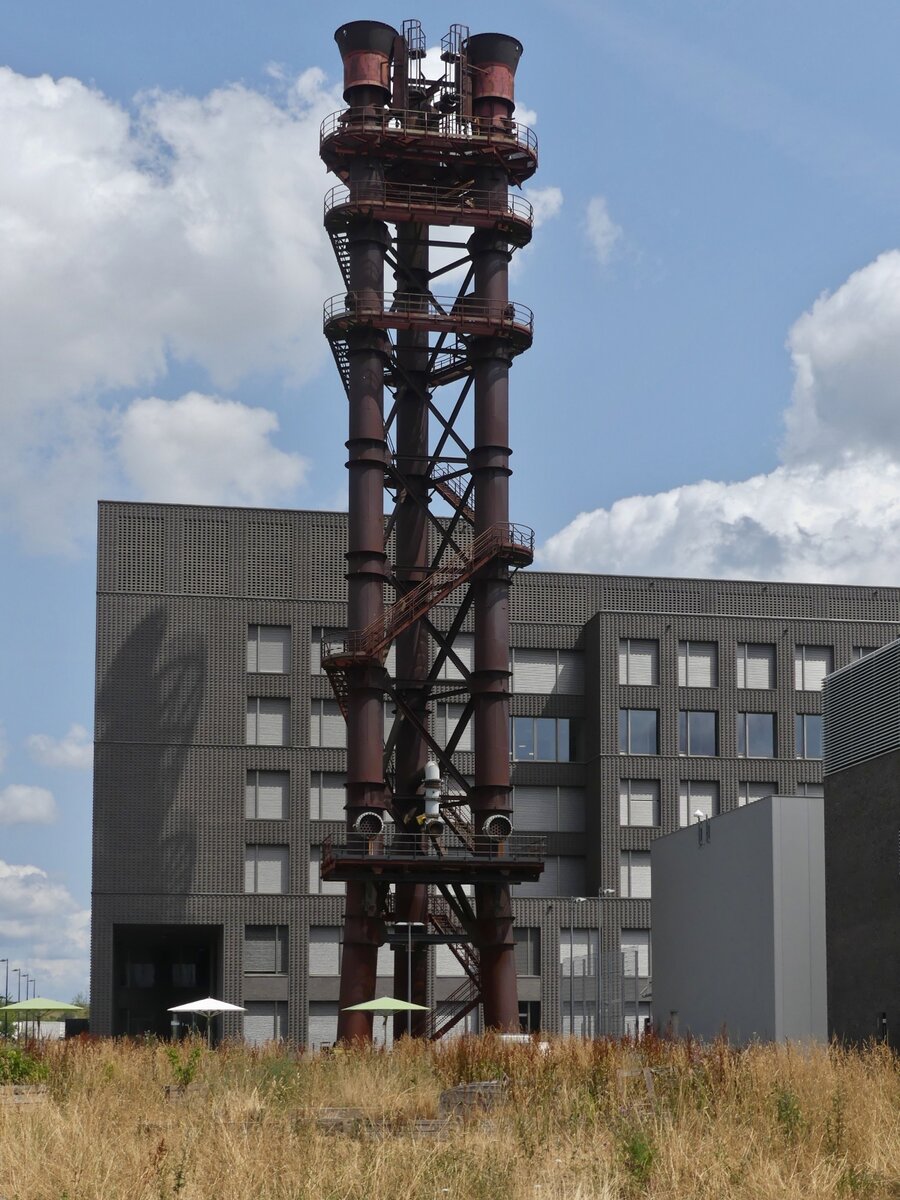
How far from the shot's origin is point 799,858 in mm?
55656

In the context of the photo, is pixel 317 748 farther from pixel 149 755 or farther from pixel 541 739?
pixel 541 739

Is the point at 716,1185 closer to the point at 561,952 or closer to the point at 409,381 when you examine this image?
the point at 409,381

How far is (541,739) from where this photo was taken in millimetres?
85500

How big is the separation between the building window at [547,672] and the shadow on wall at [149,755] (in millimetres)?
14007

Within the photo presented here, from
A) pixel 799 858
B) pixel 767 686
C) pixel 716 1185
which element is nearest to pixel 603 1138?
pixel 716 1185

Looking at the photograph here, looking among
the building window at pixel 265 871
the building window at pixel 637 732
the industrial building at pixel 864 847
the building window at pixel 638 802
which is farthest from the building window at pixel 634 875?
the industrial building at pixel 864 847

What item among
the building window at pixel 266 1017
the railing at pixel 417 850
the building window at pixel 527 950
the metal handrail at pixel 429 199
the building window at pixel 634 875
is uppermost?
the metal handrail at pixel 429 199

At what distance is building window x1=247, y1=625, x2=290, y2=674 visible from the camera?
81625mm

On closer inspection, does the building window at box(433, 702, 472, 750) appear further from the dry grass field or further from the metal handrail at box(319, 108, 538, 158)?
the dry grass field

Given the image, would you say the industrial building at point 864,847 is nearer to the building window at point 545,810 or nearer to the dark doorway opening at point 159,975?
the building window at point 545,810

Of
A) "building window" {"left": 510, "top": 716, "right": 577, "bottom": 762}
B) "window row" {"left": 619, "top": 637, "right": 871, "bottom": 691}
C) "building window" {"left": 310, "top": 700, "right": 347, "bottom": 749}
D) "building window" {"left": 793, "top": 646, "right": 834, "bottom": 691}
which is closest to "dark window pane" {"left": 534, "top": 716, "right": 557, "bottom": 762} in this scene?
"building window" {"left": 510, "top": 716, "right": 577, "bottom": 762}

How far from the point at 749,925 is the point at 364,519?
1662cm

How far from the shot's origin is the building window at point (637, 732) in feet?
275

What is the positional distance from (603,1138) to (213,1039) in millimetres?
63217
